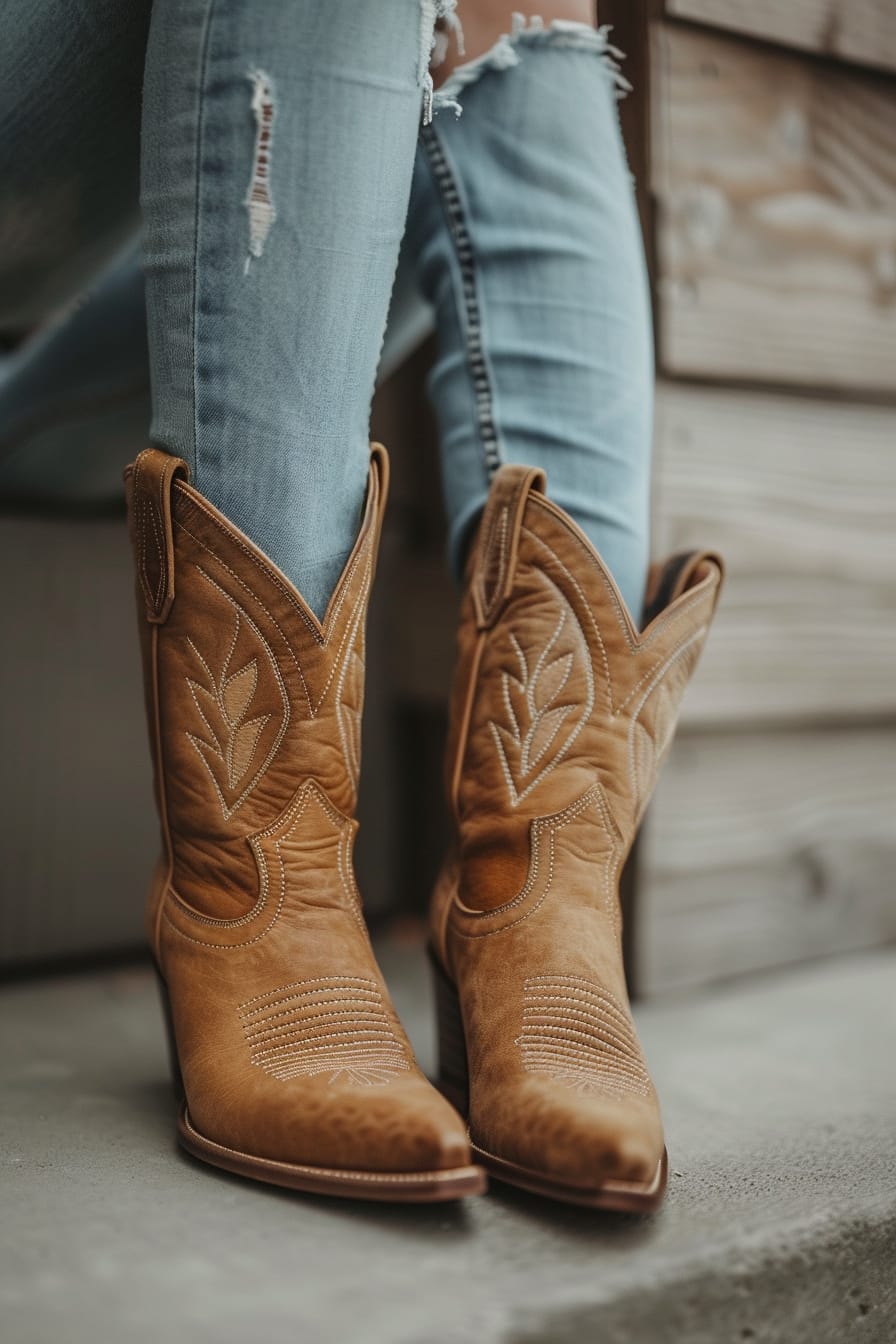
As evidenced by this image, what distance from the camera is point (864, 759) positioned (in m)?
1.27

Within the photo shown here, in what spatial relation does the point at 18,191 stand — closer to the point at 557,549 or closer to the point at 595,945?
the point at 557,549

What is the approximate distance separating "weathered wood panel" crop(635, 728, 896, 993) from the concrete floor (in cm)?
27

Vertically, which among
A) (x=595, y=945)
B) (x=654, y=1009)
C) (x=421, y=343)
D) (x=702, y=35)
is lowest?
(x=654, y=1009)

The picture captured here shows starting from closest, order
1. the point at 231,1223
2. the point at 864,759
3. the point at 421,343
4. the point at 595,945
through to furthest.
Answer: the point at 231,1223 < the point at 595,945 < the point at 864,759 < the point at 421,343

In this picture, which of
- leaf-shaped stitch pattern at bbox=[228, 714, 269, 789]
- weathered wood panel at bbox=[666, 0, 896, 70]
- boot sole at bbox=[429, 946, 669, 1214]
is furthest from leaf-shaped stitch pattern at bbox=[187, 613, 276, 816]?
weathered wood panel at bbox=[666, 0, 896, 70]

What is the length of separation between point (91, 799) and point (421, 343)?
2.13 ft

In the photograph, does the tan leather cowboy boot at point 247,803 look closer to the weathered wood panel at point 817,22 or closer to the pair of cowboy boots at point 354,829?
the pair of cowboy boots at point 354,829

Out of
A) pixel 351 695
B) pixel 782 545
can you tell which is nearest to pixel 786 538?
pixel 782 545

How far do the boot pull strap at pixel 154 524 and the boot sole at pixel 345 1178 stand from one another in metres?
0.32

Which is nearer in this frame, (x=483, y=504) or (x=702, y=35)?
(x=483, y=504)

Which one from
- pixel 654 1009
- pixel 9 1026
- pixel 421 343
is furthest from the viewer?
pixel 421 343

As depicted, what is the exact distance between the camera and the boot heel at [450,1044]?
0.75 m

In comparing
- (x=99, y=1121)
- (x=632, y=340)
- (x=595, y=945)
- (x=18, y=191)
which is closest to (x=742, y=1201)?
(x=595, y=945)

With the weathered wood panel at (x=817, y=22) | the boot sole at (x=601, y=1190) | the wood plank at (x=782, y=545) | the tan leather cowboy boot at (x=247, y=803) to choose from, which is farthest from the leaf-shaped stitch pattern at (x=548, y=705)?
the weathered wood panel at (x=817, y=22)
